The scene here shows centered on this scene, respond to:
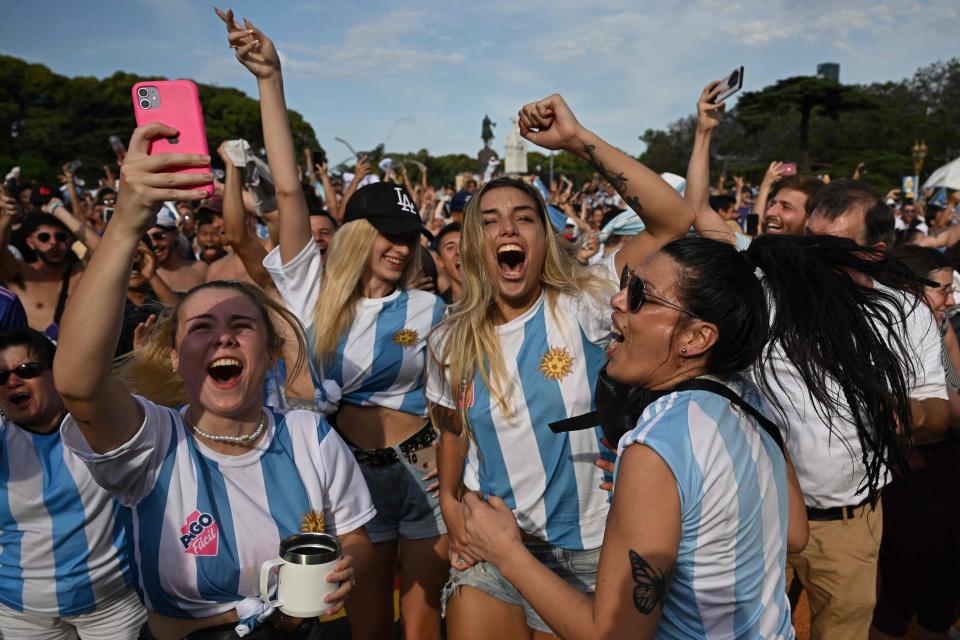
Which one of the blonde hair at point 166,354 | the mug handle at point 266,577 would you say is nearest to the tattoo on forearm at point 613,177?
the blonde hair at point 166,354

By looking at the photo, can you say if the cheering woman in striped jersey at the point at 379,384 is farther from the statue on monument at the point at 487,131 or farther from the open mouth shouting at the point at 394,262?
the statue on monument at the point at 487,131

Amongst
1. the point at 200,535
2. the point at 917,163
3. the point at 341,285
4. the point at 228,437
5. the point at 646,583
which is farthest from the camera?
the point at 917,163

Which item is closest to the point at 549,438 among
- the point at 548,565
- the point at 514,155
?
the point at 548,565

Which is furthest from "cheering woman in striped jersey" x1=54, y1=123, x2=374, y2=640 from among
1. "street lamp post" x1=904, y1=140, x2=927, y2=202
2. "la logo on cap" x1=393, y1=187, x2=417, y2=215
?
"street lamp post" x1=904, y1=140, x2=927, y2=202

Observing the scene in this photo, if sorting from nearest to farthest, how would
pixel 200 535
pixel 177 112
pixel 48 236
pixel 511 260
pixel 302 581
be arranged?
pixel 177 112, pixel 302 581, pixel 200 535, pixel 511 260, pixel 48 236

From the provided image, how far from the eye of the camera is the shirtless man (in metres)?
5.95

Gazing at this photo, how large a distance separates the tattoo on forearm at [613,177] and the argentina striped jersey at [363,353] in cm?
136

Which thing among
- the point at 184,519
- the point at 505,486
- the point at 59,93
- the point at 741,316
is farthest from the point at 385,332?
the point at 59,93

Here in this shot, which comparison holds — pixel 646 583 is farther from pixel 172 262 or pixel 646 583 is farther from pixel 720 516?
pixel 172 262

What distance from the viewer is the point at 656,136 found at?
2776 inches

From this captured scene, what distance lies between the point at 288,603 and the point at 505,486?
1.22m

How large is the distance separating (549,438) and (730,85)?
78.0 inches

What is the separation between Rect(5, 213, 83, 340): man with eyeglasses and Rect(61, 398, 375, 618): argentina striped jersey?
4013 mm

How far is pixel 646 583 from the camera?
5.08 feet
